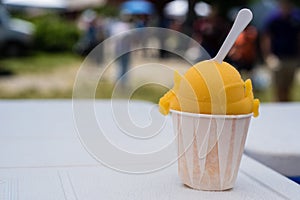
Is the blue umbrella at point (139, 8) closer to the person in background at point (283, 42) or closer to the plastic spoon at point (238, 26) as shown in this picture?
the person in background at point (283, 42)

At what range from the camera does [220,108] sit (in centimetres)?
115

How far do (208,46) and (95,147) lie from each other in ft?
16.7

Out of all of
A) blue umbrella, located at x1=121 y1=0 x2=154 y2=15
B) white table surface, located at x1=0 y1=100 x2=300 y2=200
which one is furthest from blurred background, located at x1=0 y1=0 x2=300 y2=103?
white table surface, located at x1=0 y1=100 x2=300 y2=200

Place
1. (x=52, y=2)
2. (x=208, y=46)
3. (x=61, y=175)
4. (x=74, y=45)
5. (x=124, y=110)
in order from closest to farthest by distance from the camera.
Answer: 1. (x=61, y=175)
2. (x=124, y=110)
3. (x=208, y=46)
4. (x=74, y=45)
5. (x=52, y=2)

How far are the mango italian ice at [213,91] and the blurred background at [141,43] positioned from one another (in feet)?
6.21

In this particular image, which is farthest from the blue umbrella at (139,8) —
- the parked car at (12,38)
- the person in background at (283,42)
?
the person in background at (283,42)

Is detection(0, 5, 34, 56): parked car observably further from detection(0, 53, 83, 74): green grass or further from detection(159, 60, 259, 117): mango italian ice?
detection(159, 60, 259, 117): mango italian ice

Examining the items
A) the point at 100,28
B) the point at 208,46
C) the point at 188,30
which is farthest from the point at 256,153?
the point at 100,28

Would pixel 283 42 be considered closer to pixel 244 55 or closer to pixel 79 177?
pixel 244 55

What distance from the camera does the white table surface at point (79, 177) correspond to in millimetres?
1206

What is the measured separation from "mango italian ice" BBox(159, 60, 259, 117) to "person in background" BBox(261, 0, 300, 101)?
4.32 m

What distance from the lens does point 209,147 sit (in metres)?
1.18

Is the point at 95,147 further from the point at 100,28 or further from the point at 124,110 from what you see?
the point at 100,28

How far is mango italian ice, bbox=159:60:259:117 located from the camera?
1149 mm
